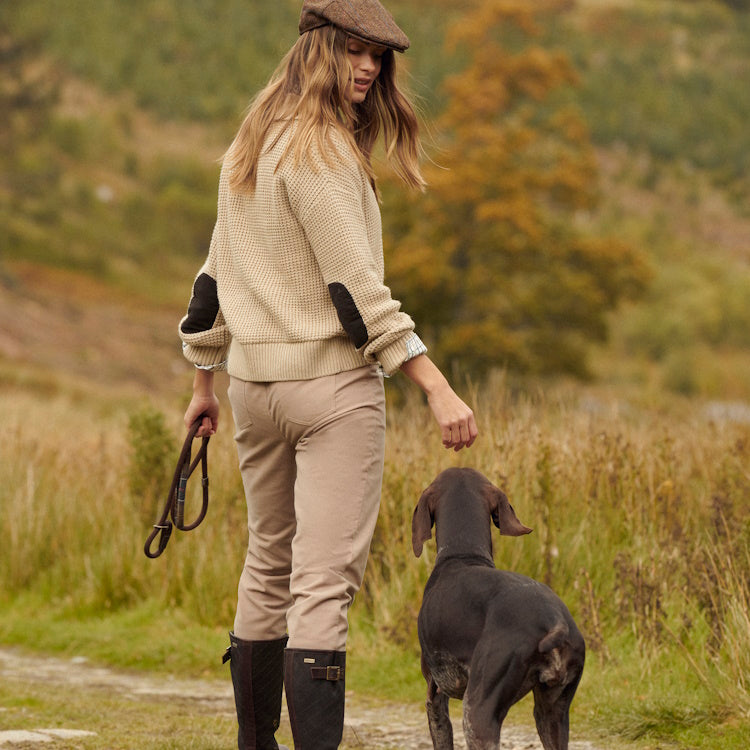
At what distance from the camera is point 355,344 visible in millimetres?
3393

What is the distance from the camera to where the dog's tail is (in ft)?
10.2

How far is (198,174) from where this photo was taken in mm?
48000

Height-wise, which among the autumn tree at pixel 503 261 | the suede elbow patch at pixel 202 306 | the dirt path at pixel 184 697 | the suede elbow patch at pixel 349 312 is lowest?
the dirt path at pixel 184 697

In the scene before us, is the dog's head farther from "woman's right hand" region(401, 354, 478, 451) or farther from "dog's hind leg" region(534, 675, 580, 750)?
"dog's hind leg" region(534, 675, 580, 750)

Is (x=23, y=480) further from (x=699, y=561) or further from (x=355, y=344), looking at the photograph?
(x=355, y=344)

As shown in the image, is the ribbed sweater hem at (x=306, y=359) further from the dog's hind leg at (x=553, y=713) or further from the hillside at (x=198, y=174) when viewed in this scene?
the hillside at (x=198, y=174)

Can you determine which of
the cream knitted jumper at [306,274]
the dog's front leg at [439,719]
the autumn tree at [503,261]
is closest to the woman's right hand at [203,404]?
the cream knitted jumper at [306,274]

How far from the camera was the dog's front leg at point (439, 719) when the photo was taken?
3.57 metres

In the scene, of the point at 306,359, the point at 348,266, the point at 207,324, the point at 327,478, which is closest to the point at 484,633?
the point at 327,478

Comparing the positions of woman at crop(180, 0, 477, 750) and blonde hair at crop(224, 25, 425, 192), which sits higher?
blonde hair at crop(224, 25, 425, 192)

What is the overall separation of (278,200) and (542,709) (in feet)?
4.92

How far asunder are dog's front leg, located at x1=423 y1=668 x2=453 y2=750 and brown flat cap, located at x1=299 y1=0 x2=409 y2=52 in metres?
1.76

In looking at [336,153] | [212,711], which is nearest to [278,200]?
[336,153]

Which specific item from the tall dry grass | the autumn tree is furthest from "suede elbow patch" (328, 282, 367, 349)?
the autumn tree
